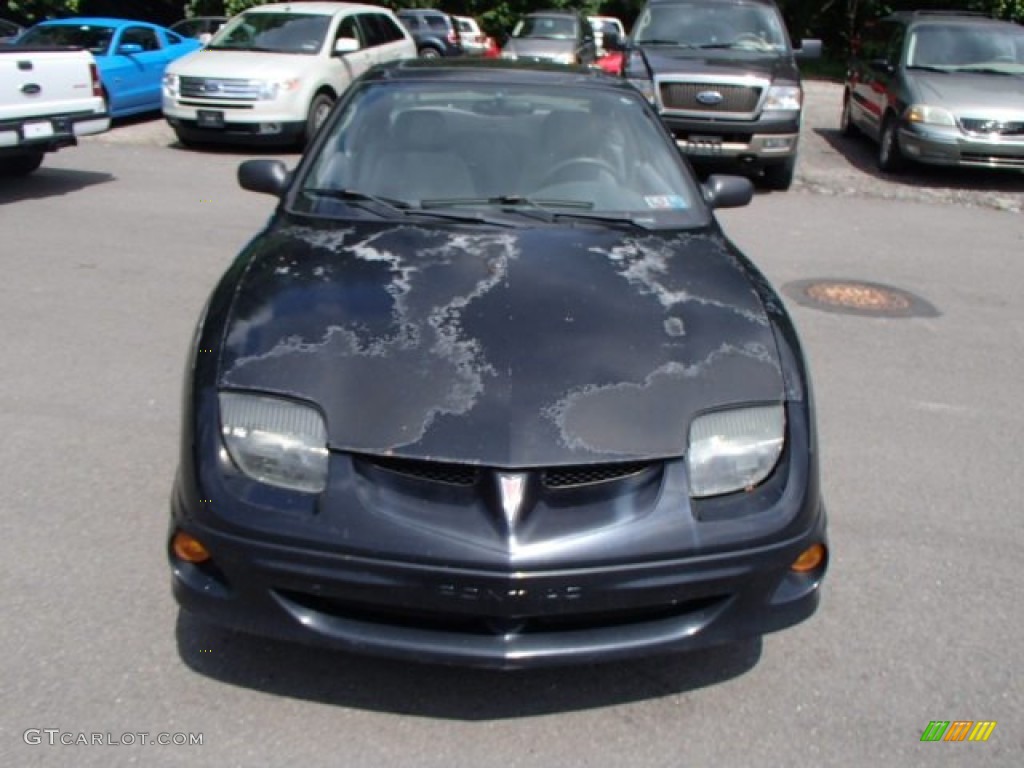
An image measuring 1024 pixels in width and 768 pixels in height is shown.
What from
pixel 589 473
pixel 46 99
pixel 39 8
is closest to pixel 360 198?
pixel 589 473

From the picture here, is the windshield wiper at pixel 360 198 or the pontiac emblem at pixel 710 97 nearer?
the windshield wiper at pixel 360 198

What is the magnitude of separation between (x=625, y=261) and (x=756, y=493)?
114 cm

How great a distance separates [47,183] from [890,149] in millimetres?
9386

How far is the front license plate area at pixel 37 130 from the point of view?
31.6 feet

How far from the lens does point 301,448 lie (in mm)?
2748

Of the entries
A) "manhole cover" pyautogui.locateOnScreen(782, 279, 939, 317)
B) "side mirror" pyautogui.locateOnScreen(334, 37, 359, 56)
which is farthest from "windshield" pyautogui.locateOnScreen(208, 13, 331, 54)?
"manhole cover" pyautogui.locateOnScreen(782, 279, 939, 317)

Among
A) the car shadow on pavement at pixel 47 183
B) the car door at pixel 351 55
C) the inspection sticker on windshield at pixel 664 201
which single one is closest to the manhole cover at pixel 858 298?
the inspection sticker on windshield at pixel 664 201

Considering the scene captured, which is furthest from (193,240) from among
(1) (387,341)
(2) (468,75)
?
(1) (387,341)

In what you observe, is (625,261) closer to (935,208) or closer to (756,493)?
(756,493)

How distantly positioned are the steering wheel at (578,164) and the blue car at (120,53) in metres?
11.9

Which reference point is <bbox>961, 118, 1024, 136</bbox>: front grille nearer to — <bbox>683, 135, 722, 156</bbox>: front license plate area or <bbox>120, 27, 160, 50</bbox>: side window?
<bbox>683, 135, 722, 156</bbox>: front license plate area

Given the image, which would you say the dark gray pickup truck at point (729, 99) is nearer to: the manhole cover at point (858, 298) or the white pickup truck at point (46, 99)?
the manhole cover at point (858, 298)

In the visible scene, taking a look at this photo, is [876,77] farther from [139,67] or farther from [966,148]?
[139,67]

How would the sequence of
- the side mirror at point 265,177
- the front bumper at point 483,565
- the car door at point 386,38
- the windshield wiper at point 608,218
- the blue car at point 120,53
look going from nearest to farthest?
1. the front bumper at point 483,565
2. the windshield wiper at point 608,218
3. the side mirror at point 265,177
4. the blue car at point 120,53
5. the car door at point 386,38
